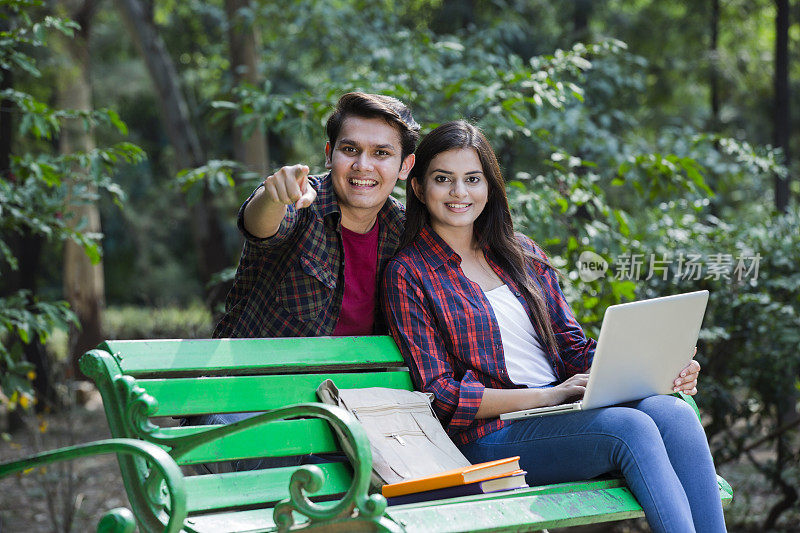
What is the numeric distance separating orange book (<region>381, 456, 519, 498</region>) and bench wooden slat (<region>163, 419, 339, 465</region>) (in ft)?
0.96

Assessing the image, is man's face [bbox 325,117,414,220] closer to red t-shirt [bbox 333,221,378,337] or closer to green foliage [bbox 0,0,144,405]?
red t-shirt [bbox 333,221,378,337]

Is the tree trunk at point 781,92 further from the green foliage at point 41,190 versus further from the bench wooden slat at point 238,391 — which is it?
the green foliage at point 41,190

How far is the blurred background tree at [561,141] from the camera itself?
4.03m

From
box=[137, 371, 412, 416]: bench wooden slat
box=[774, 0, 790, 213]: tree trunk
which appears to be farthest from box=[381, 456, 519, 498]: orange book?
box=[774, 0, 790, 213]: tree trunk

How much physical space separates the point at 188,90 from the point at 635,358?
14.4 m

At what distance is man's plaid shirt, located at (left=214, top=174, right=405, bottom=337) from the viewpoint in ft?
9.15

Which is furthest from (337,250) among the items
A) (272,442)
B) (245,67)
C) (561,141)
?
(245,67)

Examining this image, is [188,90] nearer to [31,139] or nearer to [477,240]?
[31,139]

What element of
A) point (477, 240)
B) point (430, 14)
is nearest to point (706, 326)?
point (477, 240)

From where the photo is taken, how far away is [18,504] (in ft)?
18.9

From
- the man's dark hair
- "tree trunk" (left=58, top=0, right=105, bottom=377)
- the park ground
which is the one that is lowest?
the park ground

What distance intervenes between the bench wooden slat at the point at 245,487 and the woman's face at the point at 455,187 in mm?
967

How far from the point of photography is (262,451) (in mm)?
2461

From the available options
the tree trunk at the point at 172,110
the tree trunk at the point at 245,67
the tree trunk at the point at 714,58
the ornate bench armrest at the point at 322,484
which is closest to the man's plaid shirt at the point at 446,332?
the ornate bench armrest at the point at 322,484
